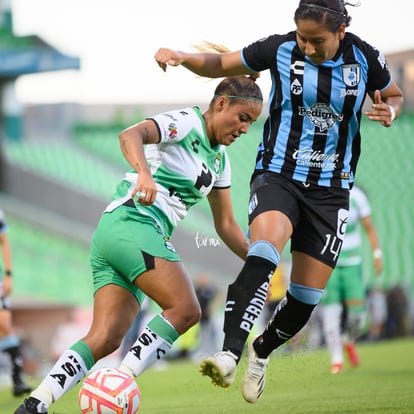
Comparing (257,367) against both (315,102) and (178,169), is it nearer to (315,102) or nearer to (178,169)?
Result: (178,169)

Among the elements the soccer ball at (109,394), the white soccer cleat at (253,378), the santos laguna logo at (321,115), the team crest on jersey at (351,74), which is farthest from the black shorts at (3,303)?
the team crest on jersey at (351,74)

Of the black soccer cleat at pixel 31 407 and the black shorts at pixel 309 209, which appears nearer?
the black soccer cleat at pixel 31 407

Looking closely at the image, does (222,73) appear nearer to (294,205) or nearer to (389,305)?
(294,205)

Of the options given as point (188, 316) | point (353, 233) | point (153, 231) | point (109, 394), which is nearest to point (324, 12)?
point (153, 231)

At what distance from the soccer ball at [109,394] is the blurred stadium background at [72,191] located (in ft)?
45.6

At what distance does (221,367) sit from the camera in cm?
481

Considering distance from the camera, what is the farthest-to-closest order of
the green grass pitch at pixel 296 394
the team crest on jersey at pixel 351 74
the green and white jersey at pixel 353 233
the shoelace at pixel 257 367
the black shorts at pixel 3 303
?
the green and white jersey at pixel 353 233
the black shorts at pixel 3 303
the green grass pitch at pixel 296 394
the shoelace at pixel 257 367
the team crest on jersey at pixel 351 74

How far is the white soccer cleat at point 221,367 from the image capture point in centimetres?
479

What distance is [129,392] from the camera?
17.0 ft

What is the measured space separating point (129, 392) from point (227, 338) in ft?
2.02

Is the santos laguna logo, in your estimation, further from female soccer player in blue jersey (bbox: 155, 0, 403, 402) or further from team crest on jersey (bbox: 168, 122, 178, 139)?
team crest on jersey (bbox: 168, 122, 178, 139)

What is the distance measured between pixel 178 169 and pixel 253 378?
133 centimetres

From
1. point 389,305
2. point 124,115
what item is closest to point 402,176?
point 389,305

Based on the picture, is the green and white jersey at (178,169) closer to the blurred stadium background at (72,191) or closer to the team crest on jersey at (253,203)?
the team crest on jersey at (253,203)
